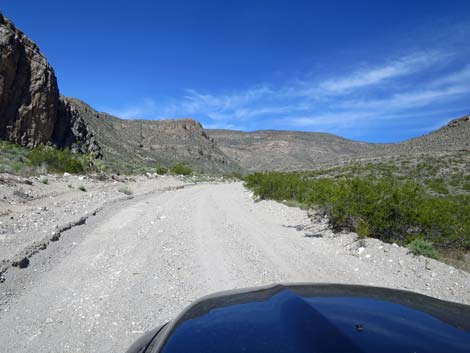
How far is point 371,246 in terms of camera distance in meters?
9.12

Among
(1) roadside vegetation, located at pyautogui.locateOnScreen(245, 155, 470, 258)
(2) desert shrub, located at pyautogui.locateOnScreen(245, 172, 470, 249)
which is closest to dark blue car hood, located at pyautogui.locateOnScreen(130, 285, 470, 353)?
(1) roadside vegetation, located at pyautogui.locateOnScreen(245, 155, 470, 258)

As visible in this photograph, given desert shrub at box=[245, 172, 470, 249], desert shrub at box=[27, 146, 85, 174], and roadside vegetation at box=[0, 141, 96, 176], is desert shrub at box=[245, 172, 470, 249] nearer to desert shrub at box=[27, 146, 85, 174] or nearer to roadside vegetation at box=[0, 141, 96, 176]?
roadside vegetation at box=[0, 141, 96, 176]

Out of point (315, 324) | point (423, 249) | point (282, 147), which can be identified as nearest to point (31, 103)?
point (423, 249)

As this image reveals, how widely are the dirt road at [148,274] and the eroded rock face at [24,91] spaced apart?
83.3ft

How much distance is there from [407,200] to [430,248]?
220 centimetres

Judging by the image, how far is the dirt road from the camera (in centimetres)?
450

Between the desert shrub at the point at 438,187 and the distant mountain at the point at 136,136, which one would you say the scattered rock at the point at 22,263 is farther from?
the distant mountain at the point at 136,136

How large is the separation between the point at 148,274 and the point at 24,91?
33.3 m

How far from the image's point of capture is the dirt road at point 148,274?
4.50 meters

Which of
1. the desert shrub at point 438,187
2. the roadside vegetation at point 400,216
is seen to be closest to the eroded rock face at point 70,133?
the roadside vegetation at point 400,216

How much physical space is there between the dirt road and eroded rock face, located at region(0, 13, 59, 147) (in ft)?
83.3

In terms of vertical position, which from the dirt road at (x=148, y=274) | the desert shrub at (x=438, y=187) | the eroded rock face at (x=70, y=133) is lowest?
the dirt road at (x=148, y=274)

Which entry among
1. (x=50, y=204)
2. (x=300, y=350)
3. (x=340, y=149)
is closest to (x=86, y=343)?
(x=300, y=350)

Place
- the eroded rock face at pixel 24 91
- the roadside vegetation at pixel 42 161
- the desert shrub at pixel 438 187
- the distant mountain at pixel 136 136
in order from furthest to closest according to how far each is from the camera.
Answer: the distant mountain at pixel 136 136 → the eroded rock face at pixel 24 91 → the desert shrub at pixel 438 187 → the roadside vegetation at pixel 42 161
